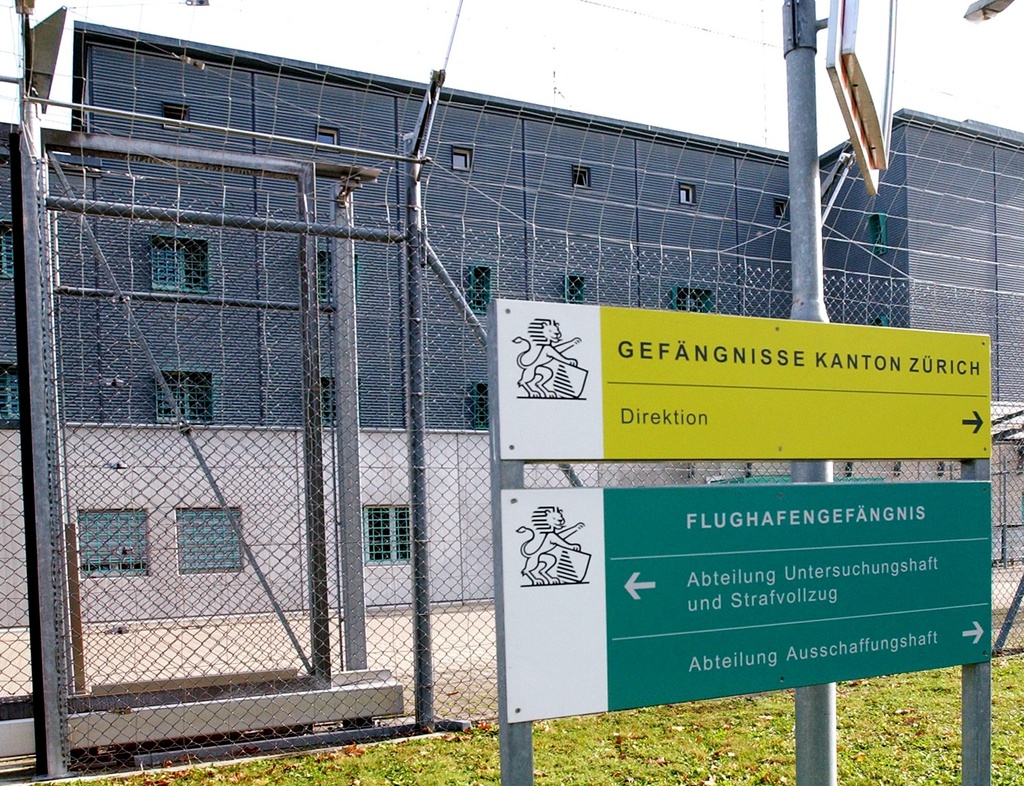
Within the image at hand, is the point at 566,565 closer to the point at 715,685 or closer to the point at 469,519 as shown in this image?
the point at 715,685

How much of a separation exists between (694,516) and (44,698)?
10.8 ft

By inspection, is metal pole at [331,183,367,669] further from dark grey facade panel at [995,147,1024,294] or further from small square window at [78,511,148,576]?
dark grey facade panel at [995,147,1024,294]

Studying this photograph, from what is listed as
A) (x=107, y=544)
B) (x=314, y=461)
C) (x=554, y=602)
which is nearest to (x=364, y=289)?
(x=107, y=544)

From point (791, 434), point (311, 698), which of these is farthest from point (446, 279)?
point (791, 434)

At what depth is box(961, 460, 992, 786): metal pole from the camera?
3.33 m

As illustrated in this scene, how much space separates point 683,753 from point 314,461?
2660mm

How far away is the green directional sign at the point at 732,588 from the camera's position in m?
2.55

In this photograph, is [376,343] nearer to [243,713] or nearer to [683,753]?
[243,713]

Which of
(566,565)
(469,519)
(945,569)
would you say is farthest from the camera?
(469,519)

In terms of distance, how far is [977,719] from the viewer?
3.35 meters

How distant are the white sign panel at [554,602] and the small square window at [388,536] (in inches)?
114

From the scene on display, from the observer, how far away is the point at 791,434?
2.97 meters

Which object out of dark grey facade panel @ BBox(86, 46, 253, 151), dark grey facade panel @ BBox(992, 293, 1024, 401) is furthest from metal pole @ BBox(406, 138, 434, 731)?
dark grey facade panel @ BBox(992, 293, 1024, 401)

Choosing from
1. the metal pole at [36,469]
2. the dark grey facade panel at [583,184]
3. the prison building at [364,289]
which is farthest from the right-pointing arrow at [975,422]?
the dark grey facade panel at [583,184]
